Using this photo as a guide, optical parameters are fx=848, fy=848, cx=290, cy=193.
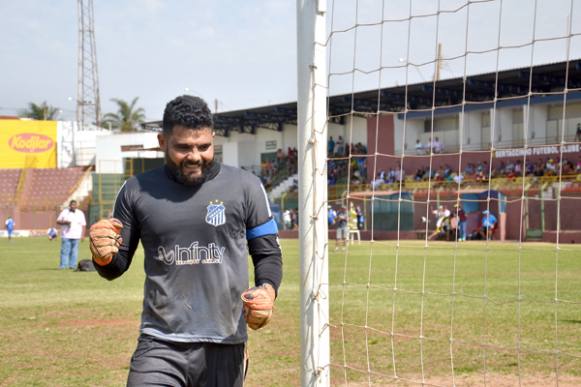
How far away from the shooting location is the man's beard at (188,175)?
160 inches

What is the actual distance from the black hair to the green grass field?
5.88ft

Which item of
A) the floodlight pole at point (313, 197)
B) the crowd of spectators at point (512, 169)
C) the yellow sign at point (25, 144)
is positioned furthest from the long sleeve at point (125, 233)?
the yellow sign at point (25, 144)

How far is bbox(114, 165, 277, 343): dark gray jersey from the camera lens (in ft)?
13.2

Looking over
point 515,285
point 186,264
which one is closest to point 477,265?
point 515,285

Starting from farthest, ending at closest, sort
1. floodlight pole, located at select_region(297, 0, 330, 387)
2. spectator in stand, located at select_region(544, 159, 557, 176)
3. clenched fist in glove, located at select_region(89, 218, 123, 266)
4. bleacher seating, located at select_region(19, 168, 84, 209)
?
1. bleacher seating, located at select_region(19, 168, 84, 209)
2. spectator in stand, located at select_region(544, 159, 557, 176)
3. floodlight pole, located at select_region(297, 0, 330, 387)
4. clenched fist in glove, located at select_region(89, 218, 123, 266)

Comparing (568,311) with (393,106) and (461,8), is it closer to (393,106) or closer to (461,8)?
(461,8)

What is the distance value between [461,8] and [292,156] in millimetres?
55985

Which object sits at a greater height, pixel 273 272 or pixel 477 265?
pixel 273 272

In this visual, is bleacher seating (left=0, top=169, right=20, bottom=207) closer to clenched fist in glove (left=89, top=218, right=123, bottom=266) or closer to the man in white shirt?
the man in white shirt

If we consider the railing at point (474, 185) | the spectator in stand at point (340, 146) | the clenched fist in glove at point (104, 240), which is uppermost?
the spectator in stand at point (340, 146)

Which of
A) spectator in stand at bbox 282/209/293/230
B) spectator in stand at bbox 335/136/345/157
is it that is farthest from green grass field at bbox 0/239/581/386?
spectator in stand at bbox 282/209/293/230

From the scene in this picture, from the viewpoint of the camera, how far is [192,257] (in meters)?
4.03

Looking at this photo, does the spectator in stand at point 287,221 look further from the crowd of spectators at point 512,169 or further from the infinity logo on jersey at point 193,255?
Answer: the infinity logo on jersey at point 193,255

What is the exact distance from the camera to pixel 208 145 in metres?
4.13
